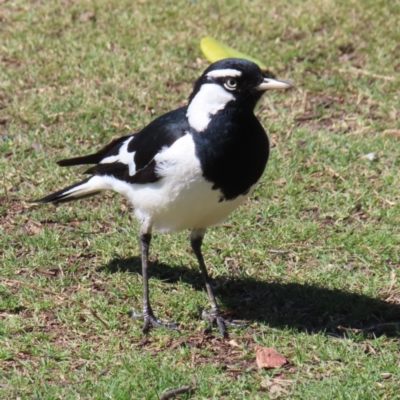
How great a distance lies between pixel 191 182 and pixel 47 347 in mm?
1012

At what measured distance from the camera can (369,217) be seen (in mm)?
4789

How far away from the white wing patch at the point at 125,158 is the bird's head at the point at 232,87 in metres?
0.52

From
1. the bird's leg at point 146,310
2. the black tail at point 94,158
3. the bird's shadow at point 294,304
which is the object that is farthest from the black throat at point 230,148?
the black tail at point 94,158

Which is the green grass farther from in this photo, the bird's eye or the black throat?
the bird's eye

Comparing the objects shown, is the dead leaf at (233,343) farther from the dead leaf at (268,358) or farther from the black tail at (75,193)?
the black tail at (75,193)

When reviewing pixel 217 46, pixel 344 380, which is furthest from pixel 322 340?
pixel 217 46

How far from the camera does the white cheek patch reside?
353 cm

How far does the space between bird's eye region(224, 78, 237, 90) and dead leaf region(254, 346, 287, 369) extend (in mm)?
1198

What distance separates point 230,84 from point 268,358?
1234 mm

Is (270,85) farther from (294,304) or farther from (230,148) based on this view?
(294,304)

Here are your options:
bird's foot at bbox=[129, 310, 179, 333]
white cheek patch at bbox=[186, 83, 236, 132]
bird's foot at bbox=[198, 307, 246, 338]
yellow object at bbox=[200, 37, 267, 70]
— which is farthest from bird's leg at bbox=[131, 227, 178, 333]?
yellow object at bbox=[200, 37, 267, 70]

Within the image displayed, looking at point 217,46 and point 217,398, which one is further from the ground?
point 217,46

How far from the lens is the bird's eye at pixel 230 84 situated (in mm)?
3500

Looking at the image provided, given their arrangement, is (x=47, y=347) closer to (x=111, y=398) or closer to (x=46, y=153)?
(x=111, y=398)
